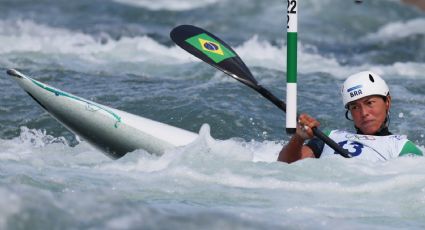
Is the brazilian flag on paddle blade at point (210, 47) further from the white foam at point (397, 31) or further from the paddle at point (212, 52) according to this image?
the white foam at point (397, 31)

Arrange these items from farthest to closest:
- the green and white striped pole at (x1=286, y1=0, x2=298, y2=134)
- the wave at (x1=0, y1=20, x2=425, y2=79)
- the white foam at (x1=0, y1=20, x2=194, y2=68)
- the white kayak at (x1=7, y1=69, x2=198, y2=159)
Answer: the white foam at (x1=0, y1=20, x2=194, y2=68), the wave at (x1=0, y1=20, x2=425, y2=79), the white kayak at (x1=7, y1=69, x2=198, y2=159), the green and white striped pole at (x1=286, y1=0, x2=298, y2=134)

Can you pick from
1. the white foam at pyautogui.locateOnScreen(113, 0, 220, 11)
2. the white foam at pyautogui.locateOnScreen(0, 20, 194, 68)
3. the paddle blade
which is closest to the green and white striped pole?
the paddle blade

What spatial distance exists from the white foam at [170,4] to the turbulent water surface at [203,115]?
3.6 inches

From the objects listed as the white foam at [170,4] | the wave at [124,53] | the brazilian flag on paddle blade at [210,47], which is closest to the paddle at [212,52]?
the brazilian flag on paddle blade at [210,47]

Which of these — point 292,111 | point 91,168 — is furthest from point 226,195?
point 91,168

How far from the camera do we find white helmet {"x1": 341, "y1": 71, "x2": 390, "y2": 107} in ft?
22.4

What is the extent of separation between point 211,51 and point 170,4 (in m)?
13.7

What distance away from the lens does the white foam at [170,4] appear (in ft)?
67.6

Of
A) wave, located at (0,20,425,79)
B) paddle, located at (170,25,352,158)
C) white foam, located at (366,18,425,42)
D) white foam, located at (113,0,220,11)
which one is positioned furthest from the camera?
white foam, located at (113,0,220,11)

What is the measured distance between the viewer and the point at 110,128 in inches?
292

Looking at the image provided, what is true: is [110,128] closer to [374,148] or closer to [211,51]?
[211,51]

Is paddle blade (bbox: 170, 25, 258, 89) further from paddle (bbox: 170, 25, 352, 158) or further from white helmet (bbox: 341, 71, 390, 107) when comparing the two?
white helmet (bbox: 341, 71, 390, 107)

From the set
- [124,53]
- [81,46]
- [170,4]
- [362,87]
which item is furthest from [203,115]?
[170,4]

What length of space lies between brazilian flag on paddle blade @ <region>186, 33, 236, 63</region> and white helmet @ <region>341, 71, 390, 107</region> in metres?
1.13
